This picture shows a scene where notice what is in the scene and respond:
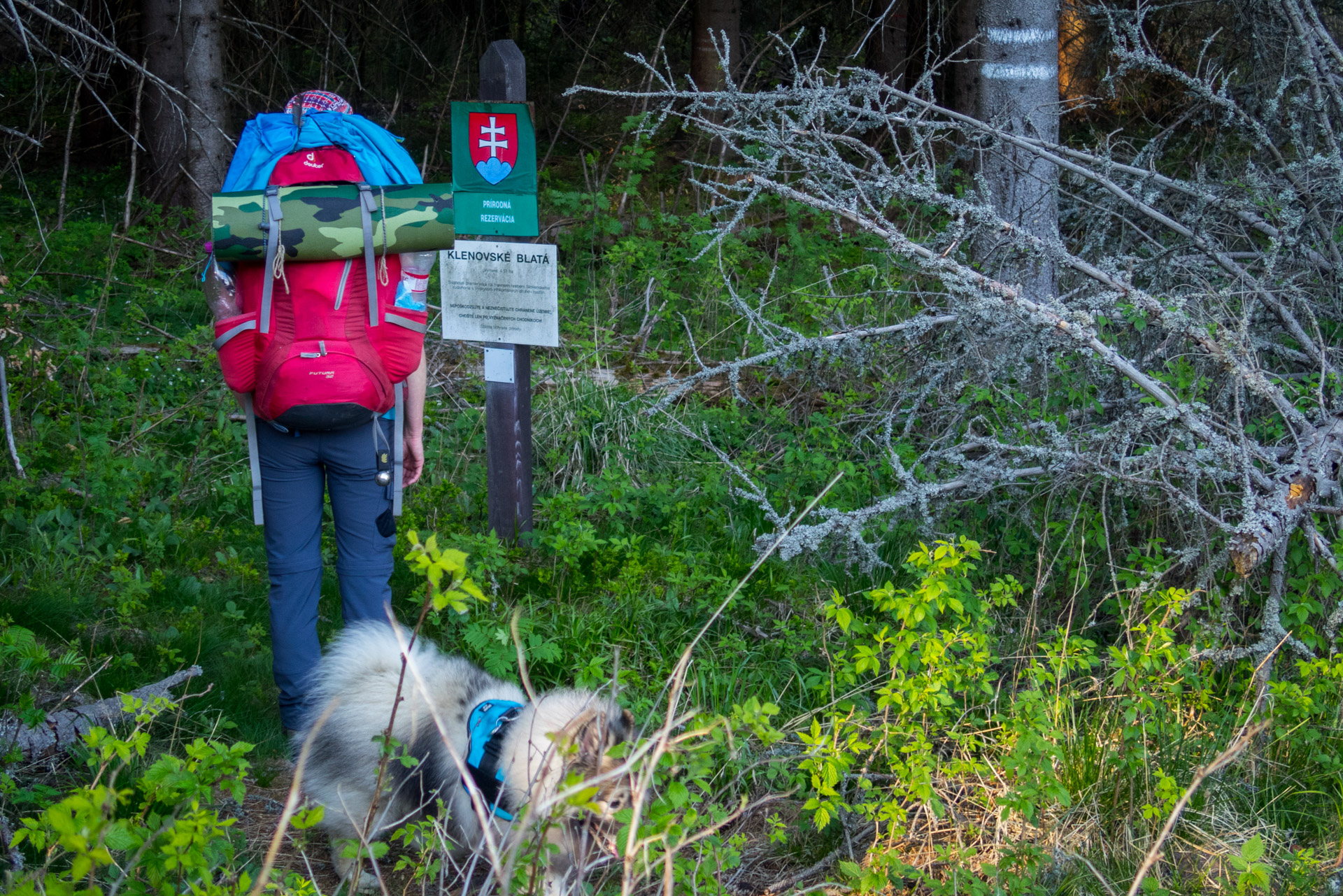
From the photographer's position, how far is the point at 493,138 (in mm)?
4004

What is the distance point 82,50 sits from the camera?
14.7ft

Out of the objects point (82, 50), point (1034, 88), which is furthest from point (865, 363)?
point (82, 50)

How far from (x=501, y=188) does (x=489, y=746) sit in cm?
233

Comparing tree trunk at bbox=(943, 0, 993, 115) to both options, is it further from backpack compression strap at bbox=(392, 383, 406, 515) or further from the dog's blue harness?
the dog's blue harness

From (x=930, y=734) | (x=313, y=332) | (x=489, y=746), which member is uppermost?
(x=313, y=332)

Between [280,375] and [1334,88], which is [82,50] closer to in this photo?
[280,375]

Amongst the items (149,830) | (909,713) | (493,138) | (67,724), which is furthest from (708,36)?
(149,830)

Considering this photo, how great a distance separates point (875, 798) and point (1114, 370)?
6.43 feet

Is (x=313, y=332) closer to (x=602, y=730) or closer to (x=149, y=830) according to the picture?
(x=149, y=830)

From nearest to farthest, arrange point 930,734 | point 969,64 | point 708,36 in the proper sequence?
point 930,734, point 969,64, point 708,36

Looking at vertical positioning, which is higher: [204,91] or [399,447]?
[204,91]

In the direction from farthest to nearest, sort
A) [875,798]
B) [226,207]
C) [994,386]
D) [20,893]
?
[994,386] < [875,798] < [226,207] < [20,893]

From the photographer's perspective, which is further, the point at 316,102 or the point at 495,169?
the point at 495,169

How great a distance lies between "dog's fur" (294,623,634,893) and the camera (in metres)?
2.52
